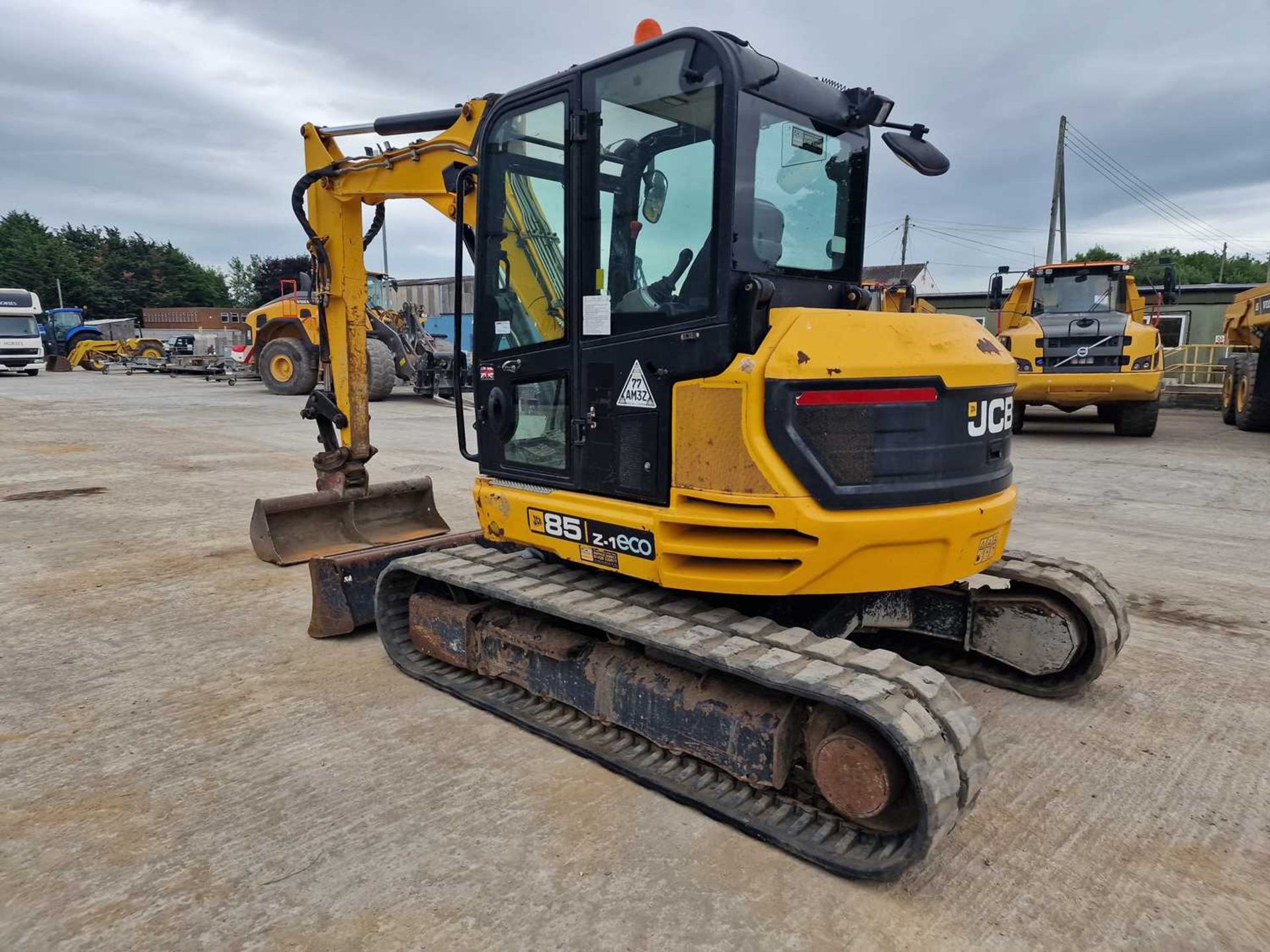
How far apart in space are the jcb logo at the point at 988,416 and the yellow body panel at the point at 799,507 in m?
0.08

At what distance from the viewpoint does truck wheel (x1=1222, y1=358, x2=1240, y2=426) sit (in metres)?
14.5

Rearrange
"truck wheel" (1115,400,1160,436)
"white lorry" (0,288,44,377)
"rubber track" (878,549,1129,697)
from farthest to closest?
1. "white lorry" (0,288,44,377)
2. "truck wheel" (1115,400,1160,436)
3. "rubber track" (878,549,1129,697)

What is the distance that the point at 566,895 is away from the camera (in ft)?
8.15

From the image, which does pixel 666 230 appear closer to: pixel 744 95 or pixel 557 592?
pixel 744 95

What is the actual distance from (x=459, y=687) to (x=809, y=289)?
7.71 feet

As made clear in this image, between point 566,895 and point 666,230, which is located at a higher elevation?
point 666,230

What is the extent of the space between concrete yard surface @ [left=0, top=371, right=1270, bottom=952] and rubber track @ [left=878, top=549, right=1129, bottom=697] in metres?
0.10

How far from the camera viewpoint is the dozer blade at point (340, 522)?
602 cm

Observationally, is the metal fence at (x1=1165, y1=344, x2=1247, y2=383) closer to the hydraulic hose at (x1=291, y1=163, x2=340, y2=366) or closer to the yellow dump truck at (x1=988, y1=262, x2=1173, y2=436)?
the yellow dump truck at (x1=988, y1=262, x2=1173, y2=436)

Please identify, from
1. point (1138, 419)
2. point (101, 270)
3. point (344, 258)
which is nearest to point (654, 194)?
point (344, 258)

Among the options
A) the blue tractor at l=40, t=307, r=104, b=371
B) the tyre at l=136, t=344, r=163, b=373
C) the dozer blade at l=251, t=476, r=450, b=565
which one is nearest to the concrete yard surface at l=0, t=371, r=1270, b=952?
the dozer blade at l=251, t=476, r=450, b=565

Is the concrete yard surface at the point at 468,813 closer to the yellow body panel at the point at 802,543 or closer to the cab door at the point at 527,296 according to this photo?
the yellow body panel at the point at 802,543

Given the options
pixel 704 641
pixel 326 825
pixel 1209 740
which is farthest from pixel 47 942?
pixel 1209 740

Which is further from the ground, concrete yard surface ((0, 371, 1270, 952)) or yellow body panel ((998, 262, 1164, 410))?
yellow body panel ((998, 262, 1164, 410))
